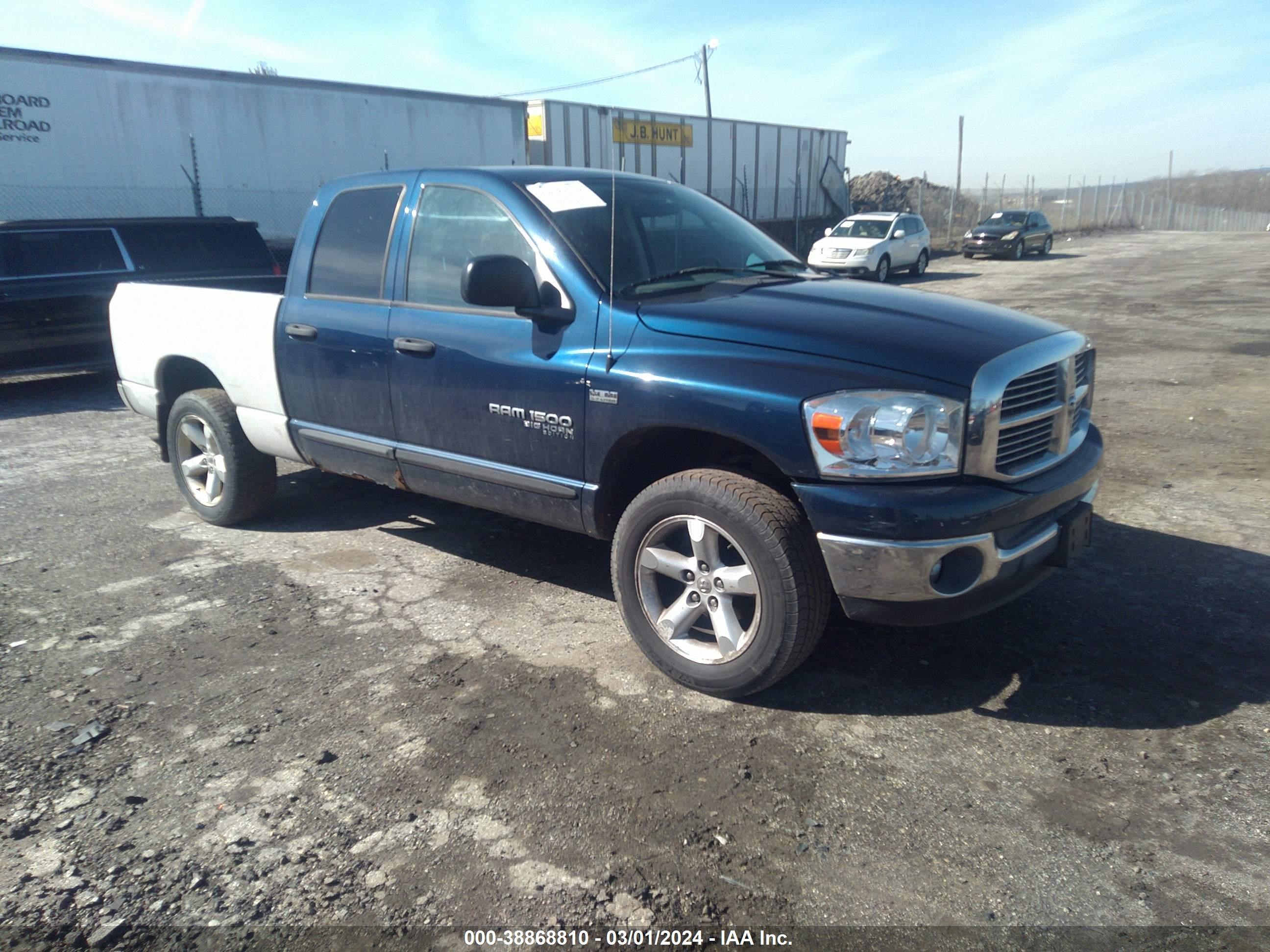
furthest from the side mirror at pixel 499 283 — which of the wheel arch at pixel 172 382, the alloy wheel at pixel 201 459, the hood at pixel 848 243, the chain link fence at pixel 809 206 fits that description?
the hood at pixel 848 243

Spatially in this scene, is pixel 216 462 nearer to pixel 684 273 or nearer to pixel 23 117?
pixel 684 273

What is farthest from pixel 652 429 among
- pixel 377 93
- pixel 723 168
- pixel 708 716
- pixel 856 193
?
pixel 856 193

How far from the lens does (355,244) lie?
4508mm

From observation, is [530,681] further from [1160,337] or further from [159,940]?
[1160,337]

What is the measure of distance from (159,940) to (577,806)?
1.12m

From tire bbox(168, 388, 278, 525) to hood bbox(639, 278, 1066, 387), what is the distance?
2.77m

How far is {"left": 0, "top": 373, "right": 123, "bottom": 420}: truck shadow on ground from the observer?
349 inches

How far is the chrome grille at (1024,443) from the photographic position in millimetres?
3105

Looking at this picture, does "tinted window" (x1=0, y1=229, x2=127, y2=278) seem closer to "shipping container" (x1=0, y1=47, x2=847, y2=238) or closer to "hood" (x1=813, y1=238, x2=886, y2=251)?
"shipping container" (x1=0, y1=47, x2=847, y2=238)

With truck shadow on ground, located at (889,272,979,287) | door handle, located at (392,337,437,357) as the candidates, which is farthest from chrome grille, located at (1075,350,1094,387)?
truck shadow on ground, located at (889,272,979,287)

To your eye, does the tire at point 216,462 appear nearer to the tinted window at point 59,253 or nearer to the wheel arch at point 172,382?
the wheel arch at point 172,382

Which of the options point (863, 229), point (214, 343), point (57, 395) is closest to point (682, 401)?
point (214, 343)

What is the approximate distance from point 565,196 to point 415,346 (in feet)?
3.02

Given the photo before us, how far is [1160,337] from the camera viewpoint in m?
12.0
